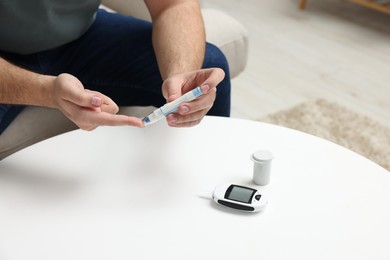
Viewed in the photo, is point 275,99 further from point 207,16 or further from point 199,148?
point 199,148

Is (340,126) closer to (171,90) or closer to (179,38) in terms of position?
(179,38)

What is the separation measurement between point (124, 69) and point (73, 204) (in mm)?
527

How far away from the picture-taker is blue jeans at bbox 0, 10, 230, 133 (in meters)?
1.41

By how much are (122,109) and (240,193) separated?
26.2 inches

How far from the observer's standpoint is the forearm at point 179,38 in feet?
4.11

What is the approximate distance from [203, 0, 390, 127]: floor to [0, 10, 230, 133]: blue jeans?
0.73 m

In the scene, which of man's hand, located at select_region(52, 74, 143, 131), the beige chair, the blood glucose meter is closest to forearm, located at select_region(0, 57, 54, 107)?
man's hand, located at select_region(52, 74, 143, 131)

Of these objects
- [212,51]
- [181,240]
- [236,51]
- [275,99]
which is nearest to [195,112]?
[181,240]

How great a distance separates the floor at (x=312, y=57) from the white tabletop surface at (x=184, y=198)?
997 mm

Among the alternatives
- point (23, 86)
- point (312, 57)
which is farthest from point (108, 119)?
point (312, 57)

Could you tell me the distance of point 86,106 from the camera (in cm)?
96

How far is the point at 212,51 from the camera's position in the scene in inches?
56.6

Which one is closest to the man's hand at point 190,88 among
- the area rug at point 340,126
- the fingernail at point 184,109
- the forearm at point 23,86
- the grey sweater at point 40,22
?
the fingernail at point 184,109

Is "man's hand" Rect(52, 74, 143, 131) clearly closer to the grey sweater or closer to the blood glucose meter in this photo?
the blood glucose meter
